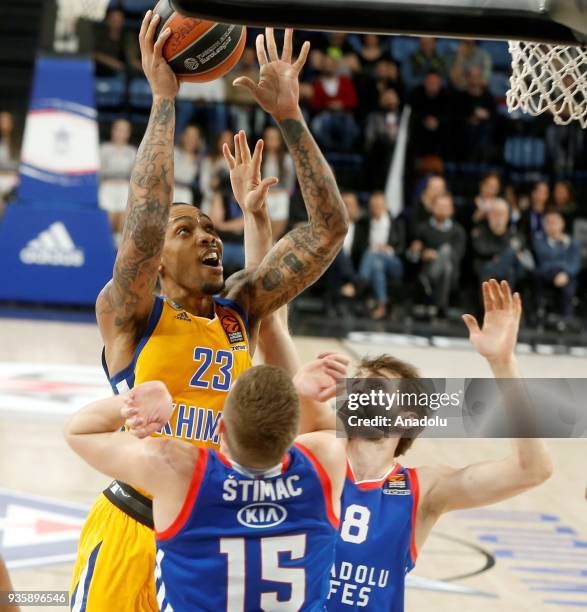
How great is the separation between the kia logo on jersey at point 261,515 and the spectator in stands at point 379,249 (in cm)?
998

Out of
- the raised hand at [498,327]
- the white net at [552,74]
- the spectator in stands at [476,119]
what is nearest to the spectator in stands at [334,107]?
the spectator in stands at [476,119]

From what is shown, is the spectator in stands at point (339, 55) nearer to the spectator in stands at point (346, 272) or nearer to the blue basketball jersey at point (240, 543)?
the spectator in stands at point (346, 272)

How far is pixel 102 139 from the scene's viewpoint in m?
14.4

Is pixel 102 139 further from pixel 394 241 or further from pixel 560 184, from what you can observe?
pixel 560 184

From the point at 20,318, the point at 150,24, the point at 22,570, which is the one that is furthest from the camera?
the point at 20,318

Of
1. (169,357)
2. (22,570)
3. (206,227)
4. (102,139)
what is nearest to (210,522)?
(169,357)

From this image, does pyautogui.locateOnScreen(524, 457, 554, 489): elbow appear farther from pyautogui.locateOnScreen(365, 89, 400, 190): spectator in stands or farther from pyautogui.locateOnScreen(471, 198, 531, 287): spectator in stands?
pyautogui.locateOnScreen(365, 89, 400, 190): spectator in stands

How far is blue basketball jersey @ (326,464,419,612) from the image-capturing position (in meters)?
3.01

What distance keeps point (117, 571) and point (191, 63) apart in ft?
5.02

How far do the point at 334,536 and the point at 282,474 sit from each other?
0.21 m

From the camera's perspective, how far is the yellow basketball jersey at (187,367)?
10.9 feet

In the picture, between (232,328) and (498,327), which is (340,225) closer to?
(232,328)

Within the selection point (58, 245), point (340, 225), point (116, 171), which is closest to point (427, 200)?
point (116, 171)

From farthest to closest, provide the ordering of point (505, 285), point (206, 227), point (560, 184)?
point (560, 184), point (206, 227), point (505, 285)
